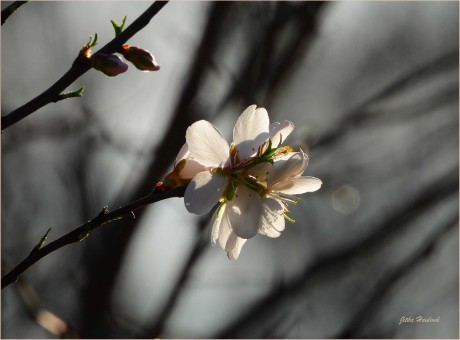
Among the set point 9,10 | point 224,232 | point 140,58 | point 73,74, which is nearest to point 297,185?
point 224,232

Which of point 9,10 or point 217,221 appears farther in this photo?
point 217,221

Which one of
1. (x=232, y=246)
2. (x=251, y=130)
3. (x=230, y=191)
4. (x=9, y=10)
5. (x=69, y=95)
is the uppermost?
(x=9, y=10)

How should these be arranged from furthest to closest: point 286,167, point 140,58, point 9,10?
1. point 286,167
2. point 140,58
3. point 9,10

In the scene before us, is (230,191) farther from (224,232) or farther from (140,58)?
(140,58)

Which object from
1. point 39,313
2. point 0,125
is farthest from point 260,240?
point 0,125

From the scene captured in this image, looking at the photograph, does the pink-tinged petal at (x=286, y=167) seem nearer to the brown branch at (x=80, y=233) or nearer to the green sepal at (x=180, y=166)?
the green sepal at (x=180, y=166)
